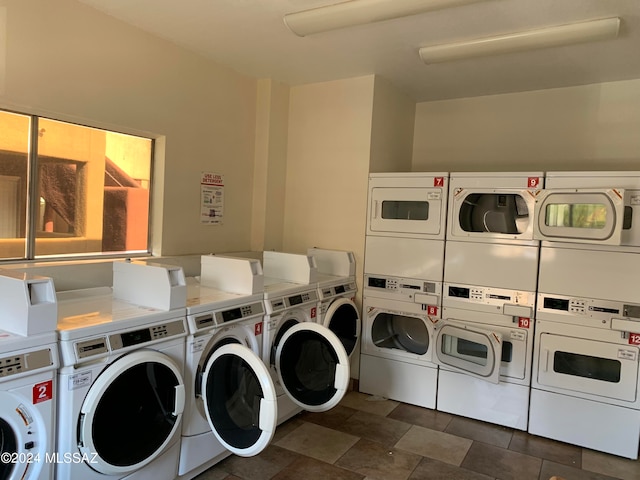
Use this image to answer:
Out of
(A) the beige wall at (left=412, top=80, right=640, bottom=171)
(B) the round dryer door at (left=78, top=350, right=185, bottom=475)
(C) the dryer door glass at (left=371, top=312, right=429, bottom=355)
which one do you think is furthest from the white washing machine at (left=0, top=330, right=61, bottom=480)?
(A) the beige wall at (left=412, top=80, right=640, bottom=171)

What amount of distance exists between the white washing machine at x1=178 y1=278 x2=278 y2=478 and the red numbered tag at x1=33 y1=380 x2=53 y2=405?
2.25 ft

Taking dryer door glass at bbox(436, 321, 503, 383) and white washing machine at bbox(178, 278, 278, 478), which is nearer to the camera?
white washing machine at bbox(178, 278, 278, 478)

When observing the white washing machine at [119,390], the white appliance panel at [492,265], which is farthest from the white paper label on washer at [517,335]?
the white washing machine at [119,390]

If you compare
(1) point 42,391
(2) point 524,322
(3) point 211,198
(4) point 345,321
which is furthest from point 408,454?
(3) point 211,198

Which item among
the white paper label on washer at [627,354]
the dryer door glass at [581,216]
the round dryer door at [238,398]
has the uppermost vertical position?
the dryer door glass at [581,216]

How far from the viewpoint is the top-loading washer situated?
7.46 ft

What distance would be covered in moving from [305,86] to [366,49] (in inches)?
41.4

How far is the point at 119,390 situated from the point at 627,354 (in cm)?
312

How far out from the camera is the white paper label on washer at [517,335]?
3.29m

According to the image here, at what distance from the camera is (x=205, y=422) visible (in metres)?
2.50

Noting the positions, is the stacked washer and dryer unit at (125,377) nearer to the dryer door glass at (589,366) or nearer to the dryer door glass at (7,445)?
the dryer door glass at (7,445)

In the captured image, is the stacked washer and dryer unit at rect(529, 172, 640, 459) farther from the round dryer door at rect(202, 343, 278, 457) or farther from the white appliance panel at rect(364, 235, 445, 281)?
the round dryer door at rect(202, 343, 278, 457)

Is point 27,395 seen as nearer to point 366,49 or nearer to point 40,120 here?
point 40,120

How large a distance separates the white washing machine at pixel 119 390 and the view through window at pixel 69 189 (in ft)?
2.04
